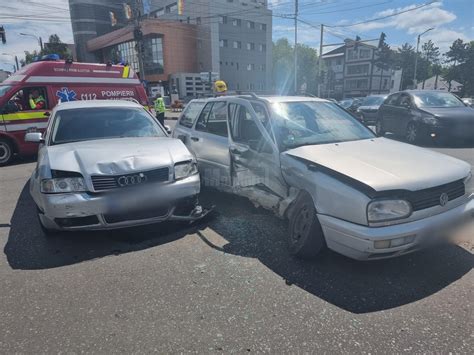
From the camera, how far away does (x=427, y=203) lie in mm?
2961

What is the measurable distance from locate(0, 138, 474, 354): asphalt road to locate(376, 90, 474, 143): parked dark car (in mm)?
6819

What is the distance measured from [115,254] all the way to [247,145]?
2.03 metres

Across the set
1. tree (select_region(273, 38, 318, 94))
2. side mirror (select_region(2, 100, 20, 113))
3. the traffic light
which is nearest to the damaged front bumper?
side mirror (select_region(2, 100, 20, 113))

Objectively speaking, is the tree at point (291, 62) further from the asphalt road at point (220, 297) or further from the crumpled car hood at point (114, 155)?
the asphalt road at point (220, 297)

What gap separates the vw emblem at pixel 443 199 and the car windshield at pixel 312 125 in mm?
1365

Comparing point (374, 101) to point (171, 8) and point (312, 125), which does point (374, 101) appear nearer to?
point (312, 125)

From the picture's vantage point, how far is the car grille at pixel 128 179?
3648 millimetres

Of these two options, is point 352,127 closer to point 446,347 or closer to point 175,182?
point 175,182

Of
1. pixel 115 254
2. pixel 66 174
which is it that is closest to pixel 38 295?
pixel 115 254

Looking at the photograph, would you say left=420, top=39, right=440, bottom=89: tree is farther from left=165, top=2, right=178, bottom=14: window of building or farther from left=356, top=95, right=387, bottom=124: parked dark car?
left=356, top=95, right=387, bottom=124: parked dark car

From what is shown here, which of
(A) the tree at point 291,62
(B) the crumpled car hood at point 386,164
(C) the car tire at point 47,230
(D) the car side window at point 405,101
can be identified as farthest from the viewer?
(A) the tree at point 291,62

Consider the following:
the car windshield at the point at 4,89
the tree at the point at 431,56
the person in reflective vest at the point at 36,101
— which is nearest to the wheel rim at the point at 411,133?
the person in reflective vest at the point at 36,101

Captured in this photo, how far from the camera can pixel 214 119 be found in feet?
17.8

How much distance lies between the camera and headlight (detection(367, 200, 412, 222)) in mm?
2824
